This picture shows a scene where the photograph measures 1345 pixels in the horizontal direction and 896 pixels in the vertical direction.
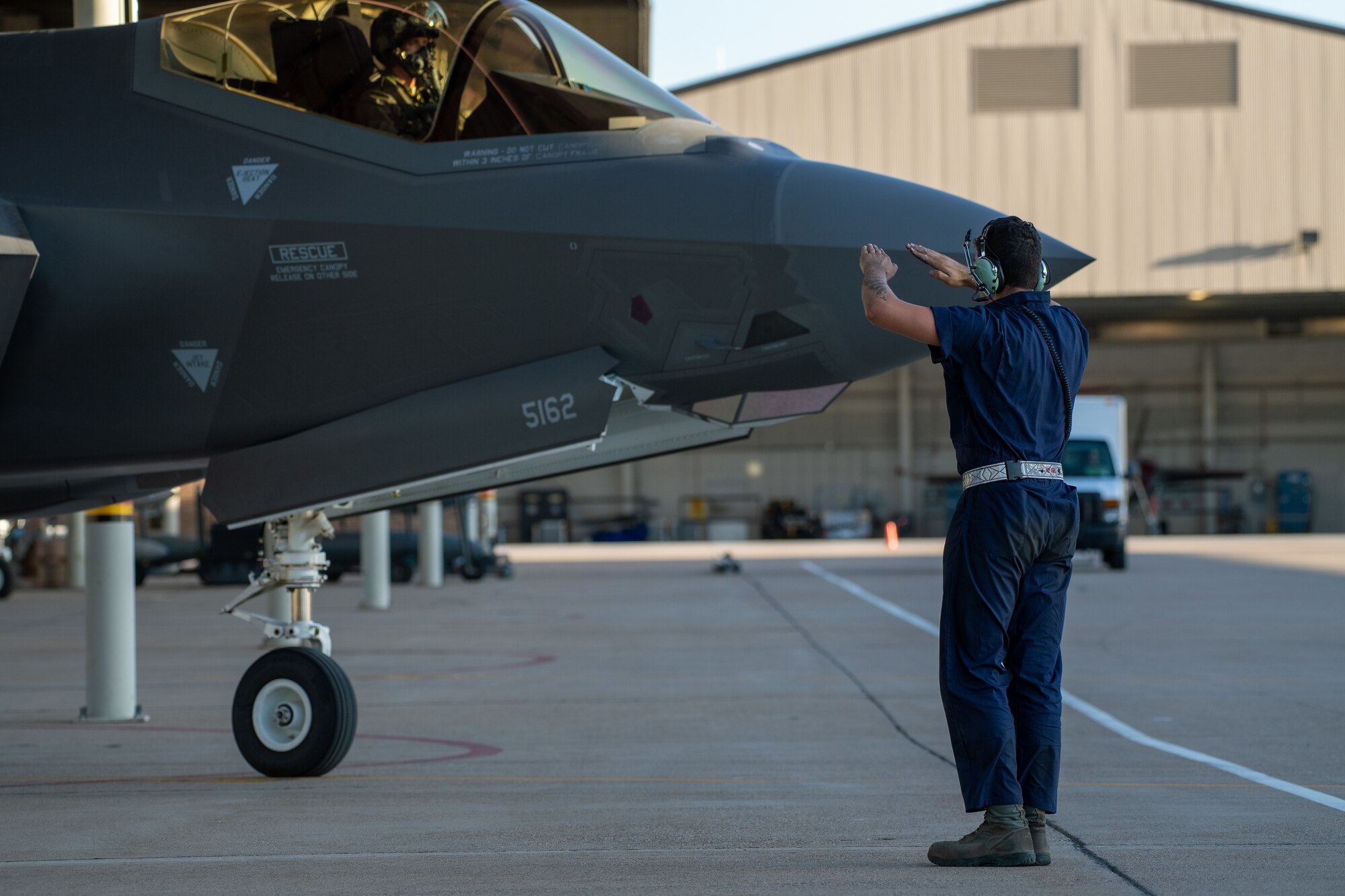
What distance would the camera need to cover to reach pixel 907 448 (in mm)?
52188

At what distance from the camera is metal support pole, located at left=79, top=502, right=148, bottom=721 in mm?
8297

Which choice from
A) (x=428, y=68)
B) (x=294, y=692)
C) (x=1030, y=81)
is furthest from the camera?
(x=1030, y=81)

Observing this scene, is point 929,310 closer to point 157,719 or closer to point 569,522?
point 157,719

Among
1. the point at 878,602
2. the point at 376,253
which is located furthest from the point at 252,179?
the point at 878,602

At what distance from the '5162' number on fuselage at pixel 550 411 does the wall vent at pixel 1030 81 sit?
134ft

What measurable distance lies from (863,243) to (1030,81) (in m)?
41.4

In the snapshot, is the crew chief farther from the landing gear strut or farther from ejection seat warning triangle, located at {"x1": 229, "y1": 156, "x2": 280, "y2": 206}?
the landing gear strut

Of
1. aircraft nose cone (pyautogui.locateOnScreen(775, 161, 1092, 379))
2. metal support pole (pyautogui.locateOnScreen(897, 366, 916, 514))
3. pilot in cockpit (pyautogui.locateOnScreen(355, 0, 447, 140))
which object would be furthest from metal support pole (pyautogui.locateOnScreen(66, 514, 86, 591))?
metal support pole (pyautogui.locateOnScreen(897, 366, 916, 514))

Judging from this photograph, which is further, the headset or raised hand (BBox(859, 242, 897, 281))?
the headset

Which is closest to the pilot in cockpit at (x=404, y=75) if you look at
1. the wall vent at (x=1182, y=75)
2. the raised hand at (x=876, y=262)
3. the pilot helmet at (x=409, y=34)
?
the pilot helmet at (x=409, y=34)

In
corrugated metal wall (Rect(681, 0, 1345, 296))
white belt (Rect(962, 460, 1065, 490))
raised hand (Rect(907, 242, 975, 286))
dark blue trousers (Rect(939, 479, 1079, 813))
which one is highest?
corrugated metal wall (Rect(681, 0, 1345, 296))

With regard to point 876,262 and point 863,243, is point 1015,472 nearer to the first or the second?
point 876,262

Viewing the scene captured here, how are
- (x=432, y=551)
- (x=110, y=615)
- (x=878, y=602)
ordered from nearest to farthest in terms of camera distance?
(x=110, y=615) → (x=878, y=602) → (x=432, y=551)

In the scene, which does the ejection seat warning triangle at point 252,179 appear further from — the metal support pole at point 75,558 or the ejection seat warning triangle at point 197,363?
the metal support pole at point 75,558
